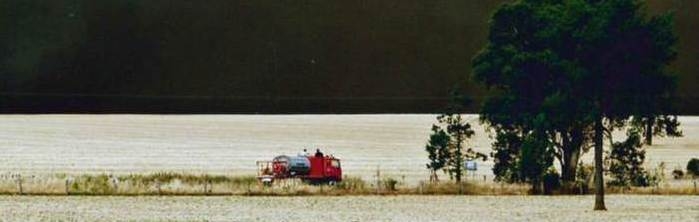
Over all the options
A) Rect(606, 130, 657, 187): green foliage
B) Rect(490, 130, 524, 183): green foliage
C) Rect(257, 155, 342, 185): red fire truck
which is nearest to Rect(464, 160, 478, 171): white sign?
Rect(490, 130, 524, 183): green foliage

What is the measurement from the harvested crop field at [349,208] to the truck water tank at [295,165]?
25.4 feet

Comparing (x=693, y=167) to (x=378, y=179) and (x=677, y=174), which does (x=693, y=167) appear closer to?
(x=677, y=174)

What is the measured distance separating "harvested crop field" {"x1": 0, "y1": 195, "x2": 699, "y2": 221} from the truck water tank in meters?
7.76

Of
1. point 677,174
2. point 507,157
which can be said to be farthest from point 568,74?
point 677,174

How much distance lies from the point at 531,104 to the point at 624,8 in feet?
35.2

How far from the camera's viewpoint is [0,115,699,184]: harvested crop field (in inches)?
2945

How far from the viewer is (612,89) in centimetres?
5288

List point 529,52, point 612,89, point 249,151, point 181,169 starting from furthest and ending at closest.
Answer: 1. point 249,151
2. point 181,169
3. point 529,52
4. point 612,89

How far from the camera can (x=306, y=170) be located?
6794 cm

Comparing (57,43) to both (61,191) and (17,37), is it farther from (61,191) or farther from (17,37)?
(61,191)

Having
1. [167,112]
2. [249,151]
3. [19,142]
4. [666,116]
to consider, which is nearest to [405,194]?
[666,116]

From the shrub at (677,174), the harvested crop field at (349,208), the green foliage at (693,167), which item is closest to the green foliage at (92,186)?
the harvested crop field at (349,208)

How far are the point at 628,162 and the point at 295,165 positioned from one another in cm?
1514

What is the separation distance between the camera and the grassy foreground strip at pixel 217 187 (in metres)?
61.2
